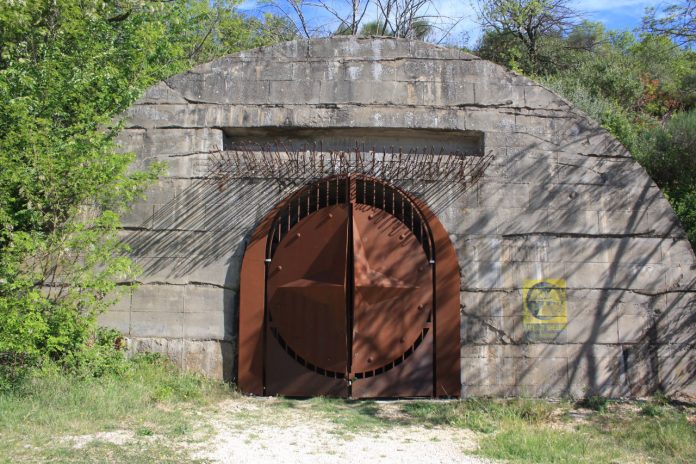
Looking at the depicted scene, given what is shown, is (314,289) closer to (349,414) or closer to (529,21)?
(349,414)

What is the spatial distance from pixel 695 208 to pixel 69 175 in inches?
347

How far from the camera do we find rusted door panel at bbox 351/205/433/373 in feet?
23.7

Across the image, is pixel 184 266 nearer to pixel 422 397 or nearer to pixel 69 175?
pixel 69 175

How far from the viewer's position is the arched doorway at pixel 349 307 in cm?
722

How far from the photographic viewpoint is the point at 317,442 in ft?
17.5

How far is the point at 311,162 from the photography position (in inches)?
296

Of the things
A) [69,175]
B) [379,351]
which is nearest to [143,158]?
[69,175]

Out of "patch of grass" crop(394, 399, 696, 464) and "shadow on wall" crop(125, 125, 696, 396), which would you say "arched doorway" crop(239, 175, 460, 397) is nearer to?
"shadow on wall" crop(125, 125, 696, 396)

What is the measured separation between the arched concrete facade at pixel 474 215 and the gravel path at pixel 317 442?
1.45 metres

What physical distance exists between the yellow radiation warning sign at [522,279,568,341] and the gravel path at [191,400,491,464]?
1.99 m

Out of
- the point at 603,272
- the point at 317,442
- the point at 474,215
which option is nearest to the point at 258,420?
the point at 317,442

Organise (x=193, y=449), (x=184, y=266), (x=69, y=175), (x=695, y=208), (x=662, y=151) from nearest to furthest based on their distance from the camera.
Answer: (x=193, y=449)
(x=69, y=175)
(x=184, y=266)
(x=695, y=208)
(x=662, y=151)

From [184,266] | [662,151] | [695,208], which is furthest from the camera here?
[662,151]

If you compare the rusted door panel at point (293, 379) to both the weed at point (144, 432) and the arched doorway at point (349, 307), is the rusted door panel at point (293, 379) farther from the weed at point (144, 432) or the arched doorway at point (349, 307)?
the weed at point (144, 432)
